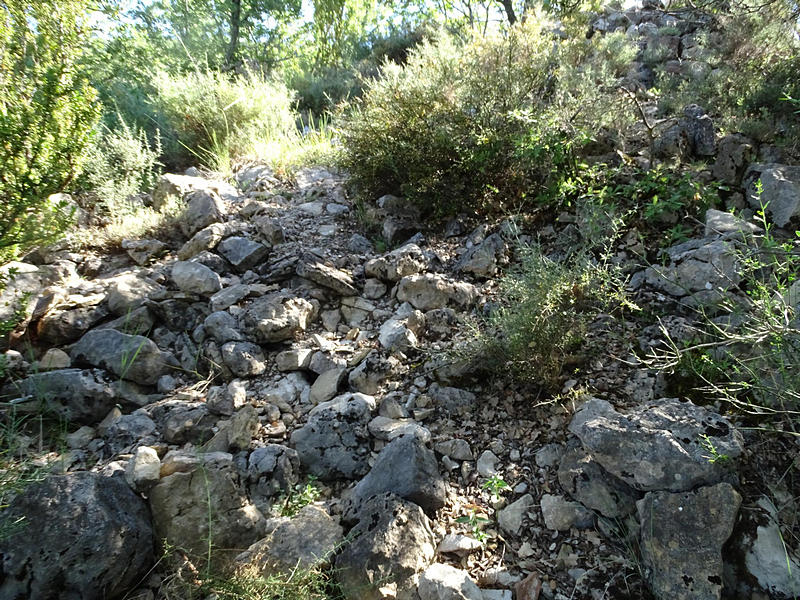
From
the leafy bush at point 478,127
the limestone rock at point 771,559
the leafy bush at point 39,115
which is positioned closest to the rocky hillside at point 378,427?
the limestone rock at point 771,559

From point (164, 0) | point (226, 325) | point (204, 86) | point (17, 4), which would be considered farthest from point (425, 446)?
point (164, 0)

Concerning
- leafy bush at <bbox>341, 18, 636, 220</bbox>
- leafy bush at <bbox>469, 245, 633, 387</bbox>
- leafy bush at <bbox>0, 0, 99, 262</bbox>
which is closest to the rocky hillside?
leafy bush at <bbox>469, 245, 633, 387</bbox>

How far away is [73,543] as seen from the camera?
1.91 m

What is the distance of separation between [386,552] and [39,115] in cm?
356

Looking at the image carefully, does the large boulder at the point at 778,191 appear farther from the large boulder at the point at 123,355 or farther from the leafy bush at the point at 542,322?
the large boulder at the point at 123,355

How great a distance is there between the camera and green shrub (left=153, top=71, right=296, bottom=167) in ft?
21.3

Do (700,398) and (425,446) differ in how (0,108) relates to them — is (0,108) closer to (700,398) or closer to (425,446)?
(425,446)

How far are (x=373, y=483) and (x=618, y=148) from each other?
3.75 m

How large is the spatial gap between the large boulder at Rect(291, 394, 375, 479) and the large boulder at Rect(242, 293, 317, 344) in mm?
752

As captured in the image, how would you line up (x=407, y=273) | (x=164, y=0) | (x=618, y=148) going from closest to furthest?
(x=407, y=273) → (x=618, y=148) → (x=164, y=0)

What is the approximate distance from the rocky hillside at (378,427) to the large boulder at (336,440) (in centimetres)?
1

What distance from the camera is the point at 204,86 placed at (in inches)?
262

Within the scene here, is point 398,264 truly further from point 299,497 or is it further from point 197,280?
point 299,497

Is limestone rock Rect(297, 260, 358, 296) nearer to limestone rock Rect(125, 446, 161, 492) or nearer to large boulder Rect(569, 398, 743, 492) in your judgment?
limestone rock Rect(125, 446, 161, 492)
